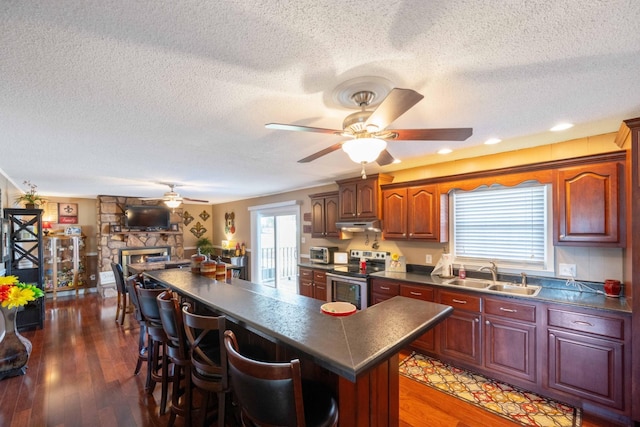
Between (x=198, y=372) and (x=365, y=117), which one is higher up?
(x=365, y=117)

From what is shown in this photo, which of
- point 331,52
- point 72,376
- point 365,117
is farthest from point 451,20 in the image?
point 72,376

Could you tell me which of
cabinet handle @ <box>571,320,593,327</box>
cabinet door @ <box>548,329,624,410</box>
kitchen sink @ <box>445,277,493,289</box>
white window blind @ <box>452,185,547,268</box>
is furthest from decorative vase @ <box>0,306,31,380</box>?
cabinet handle @ <box>571,320,593,327</box>

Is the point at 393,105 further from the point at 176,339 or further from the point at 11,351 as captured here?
the point at 11,351

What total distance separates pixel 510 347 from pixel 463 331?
1.36 feet

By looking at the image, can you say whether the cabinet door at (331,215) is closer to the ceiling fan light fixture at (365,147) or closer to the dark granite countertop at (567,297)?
the dark granite countertop at (567,297)

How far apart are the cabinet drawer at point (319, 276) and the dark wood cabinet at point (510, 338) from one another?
2.27 meters

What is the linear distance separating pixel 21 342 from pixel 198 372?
9.47ft

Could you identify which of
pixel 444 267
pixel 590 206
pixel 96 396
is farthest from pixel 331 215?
pixel 96 396

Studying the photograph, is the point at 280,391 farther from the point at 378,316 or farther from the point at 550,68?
the point at 550,68

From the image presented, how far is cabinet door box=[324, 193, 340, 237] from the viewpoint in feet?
15.5

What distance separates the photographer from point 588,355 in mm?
2281

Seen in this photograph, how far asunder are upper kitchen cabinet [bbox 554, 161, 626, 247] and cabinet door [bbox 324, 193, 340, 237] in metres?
2.83

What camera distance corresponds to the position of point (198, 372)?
176 cm

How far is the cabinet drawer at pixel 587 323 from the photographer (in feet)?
7.13
